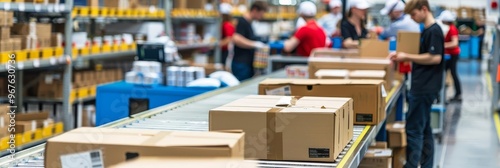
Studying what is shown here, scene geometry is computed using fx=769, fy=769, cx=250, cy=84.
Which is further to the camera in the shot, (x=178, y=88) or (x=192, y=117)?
(x=178, y=88)

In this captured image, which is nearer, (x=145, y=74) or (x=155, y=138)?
(x=155, y=138)

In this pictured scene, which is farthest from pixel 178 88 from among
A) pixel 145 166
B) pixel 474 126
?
pixel 474 126

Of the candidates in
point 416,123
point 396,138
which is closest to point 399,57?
point 416,123

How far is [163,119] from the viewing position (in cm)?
414

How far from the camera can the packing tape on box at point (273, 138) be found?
3193 millimetres

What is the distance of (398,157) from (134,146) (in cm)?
421

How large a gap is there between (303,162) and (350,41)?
468 centimetres

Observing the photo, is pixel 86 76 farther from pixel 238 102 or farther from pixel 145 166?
pixel 145 166

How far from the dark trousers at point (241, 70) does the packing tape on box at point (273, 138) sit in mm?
6270

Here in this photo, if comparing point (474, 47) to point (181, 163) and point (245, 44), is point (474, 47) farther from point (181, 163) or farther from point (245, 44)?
point (181, 163)

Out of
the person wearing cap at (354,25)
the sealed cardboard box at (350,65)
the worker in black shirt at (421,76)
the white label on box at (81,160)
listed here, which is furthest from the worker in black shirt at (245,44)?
the white label on box at (81,160)

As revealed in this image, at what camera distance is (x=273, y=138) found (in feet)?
10.5

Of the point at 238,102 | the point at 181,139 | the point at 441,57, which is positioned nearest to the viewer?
the point at 181,139

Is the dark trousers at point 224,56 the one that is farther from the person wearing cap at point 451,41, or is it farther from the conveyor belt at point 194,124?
the conveyor belt at point 194,124
